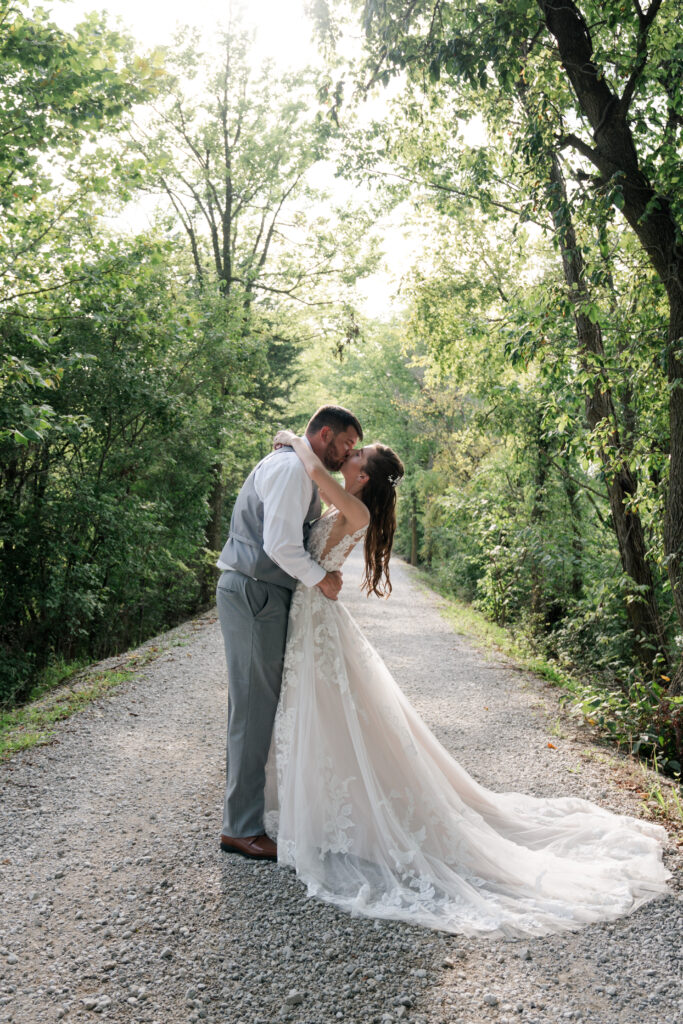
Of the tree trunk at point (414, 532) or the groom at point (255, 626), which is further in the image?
the tree trunk at point (414, 532)

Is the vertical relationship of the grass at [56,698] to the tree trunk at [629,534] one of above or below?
below

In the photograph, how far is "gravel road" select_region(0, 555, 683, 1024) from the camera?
270 cm

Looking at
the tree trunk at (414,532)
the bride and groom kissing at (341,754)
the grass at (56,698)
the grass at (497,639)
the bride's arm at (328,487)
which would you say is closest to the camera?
the bride and groom kissing at (341,754)

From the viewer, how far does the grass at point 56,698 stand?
19.8 ft

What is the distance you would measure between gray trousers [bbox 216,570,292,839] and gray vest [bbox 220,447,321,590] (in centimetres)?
6

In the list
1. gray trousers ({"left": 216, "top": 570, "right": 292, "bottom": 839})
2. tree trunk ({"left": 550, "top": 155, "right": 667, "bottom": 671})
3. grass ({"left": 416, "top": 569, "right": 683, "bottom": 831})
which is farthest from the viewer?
tree trunk ({"left": 550, "top": 155, "right": 667, "bottom": 671})

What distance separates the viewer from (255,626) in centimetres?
389

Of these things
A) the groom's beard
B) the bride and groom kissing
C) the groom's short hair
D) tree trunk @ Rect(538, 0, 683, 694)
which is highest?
tree trunk @ Rect(538, 0, 683, 694)

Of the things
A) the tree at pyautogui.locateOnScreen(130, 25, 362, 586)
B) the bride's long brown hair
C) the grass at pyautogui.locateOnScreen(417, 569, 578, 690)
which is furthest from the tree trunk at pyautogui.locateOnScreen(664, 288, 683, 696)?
the tree at pyautogui.locateOnScreen(130, 25, 362, 586)

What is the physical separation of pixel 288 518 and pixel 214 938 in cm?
189

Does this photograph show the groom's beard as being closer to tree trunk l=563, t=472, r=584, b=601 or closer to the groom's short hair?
the groom's short hair

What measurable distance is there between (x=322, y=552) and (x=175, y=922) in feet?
6.05

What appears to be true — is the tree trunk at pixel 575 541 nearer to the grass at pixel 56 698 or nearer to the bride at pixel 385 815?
the bride at pixel 385 815

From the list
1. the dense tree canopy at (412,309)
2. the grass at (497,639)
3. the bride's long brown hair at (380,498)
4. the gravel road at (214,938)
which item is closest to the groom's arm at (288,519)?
the bride's long brown hair at (380,498)
